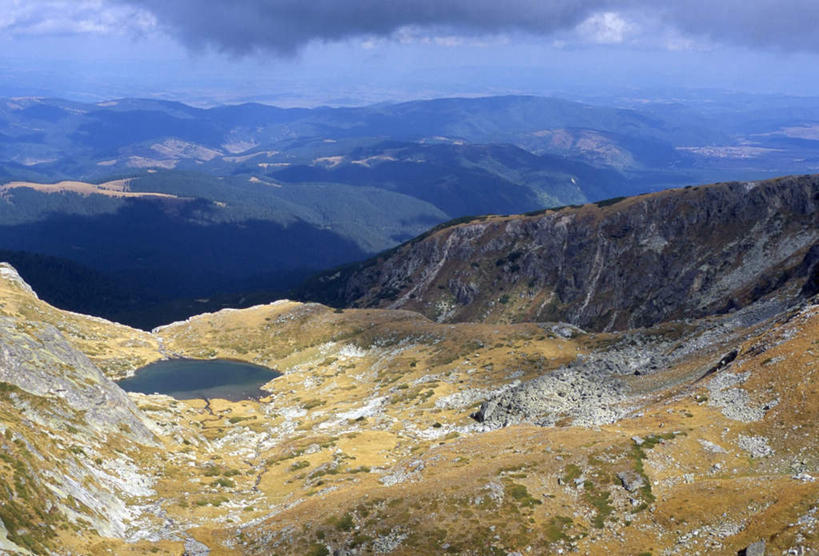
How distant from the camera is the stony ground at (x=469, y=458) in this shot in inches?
1913

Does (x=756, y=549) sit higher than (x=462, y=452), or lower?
higher

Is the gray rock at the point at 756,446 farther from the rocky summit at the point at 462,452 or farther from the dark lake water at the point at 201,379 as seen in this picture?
the dark lake water at the point at 201,379

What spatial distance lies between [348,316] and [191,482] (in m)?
119

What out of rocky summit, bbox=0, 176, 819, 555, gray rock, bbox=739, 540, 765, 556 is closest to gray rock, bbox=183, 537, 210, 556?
rocky summit, bbox=0, 176, 819, 555

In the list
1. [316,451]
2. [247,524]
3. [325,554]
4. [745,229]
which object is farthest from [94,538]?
[745,229]

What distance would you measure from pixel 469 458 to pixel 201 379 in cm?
10899

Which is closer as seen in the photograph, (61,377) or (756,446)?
(756,446)

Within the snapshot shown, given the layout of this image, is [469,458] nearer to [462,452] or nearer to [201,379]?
[462,452]

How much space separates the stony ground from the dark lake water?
21.2 m

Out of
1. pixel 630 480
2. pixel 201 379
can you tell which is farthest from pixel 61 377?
pixel 201 379

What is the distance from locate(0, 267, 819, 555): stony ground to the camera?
48.6m

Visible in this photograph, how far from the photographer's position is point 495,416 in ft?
303

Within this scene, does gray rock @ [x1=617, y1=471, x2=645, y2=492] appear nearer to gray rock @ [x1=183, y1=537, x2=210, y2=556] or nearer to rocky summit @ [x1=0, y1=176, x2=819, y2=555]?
rocky summit @ [x1=0, y1=176, x2=819, y2=555]

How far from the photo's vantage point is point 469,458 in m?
71.0
